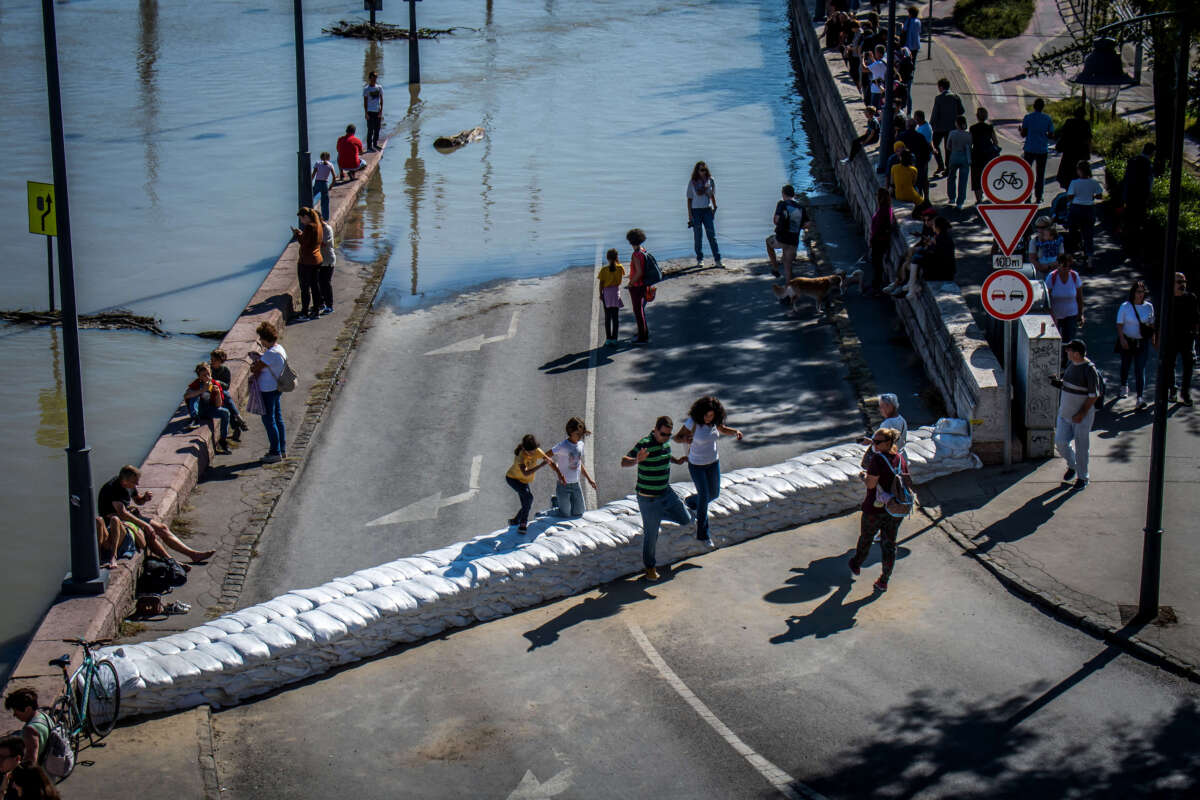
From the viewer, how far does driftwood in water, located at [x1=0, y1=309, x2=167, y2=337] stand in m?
24.2

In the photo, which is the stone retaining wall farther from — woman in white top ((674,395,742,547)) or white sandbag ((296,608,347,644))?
white sandbag ((296,608,347,644))

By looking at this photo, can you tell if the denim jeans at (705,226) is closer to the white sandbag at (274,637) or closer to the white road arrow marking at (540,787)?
the white sandbag at (274,637)

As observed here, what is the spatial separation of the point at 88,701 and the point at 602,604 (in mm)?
4680

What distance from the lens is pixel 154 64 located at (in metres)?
54.4

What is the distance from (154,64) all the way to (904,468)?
4774 cm

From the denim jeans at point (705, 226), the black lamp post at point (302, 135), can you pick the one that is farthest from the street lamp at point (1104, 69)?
the black lamp post at point (302, 135)

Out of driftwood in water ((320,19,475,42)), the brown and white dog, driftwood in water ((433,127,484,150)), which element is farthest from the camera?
driftwood in water ((320,19,475,42))

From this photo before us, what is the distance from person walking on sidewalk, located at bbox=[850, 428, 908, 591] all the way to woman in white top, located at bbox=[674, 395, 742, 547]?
1.38m

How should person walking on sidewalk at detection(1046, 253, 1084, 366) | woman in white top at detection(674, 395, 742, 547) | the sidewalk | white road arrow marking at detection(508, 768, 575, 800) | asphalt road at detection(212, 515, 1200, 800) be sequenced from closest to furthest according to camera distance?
white road arrow marking at detection(508, 768, 575, 800), asphalt road at detection(212, 515, 1200, 800), the sidewalk, woman in white top at detection(674, 395, 742, 547), person walking on sidewalk at detection(1046, 253, 1084, 366)

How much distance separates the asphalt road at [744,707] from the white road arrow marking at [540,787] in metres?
0.02

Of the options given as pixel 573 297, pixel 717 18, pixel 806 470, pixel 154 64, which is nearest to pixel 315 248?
pixel 573 297

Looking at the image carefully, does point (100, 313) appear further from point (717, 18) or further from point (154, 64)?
point (717, 18)

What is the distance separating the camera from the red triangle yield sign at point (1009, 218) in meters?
14.9

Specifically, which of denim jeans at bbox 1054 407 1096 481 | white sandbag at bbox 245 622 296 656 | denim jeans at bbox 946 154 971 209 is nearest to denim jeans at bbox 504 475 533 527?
white sandbag at bbox 245 622 296 656
